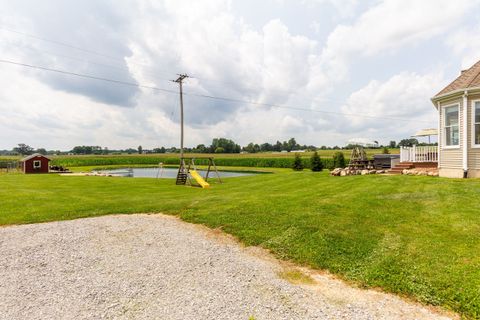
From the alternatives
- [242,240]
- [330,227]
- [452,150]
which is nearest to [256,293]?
[242,240]

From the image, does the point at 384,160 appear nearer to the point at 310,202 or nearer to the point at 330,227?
the point at 310,202

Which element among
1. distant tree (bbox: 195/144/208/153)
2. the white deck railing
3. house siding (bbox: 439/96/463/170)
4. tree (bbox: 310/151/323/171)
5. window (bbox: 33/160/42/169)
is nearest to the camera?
house siding (bbox: 439/96/463/170)

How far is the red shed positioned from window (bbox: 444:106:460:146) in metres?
47.1

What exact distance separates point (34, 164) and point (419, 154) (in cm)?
4623

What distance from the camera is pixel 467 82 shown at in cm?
1268

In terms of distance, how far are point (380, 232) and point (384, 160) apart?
49.1 feet

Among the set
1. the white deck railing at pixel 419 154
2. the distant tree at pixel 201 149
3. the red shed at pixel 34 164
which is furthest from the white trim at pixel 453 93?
the distant tree at pixel 201 149

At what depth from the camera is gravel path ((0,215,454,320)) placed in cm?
391

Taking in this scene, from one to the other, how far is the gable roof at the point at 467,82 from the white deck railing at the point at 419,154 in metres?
3.33

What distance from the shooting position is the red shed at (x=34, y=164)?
3803cm

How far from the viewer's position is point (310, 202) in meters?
9.74

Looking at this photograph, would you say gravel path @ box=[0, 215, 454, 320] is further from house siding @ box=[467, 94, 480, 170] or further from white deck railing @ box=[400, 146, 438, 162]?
white deck railing @ box=[400, 146, 438, 162]

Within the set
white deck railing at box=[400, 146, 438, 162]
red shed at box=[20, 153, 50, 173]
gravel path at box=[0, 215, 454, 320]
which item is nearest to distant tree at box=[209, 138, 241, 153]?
red shed at box=[20, 153, 50, 173]

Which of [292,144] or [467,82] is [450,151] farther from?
[292,144]
